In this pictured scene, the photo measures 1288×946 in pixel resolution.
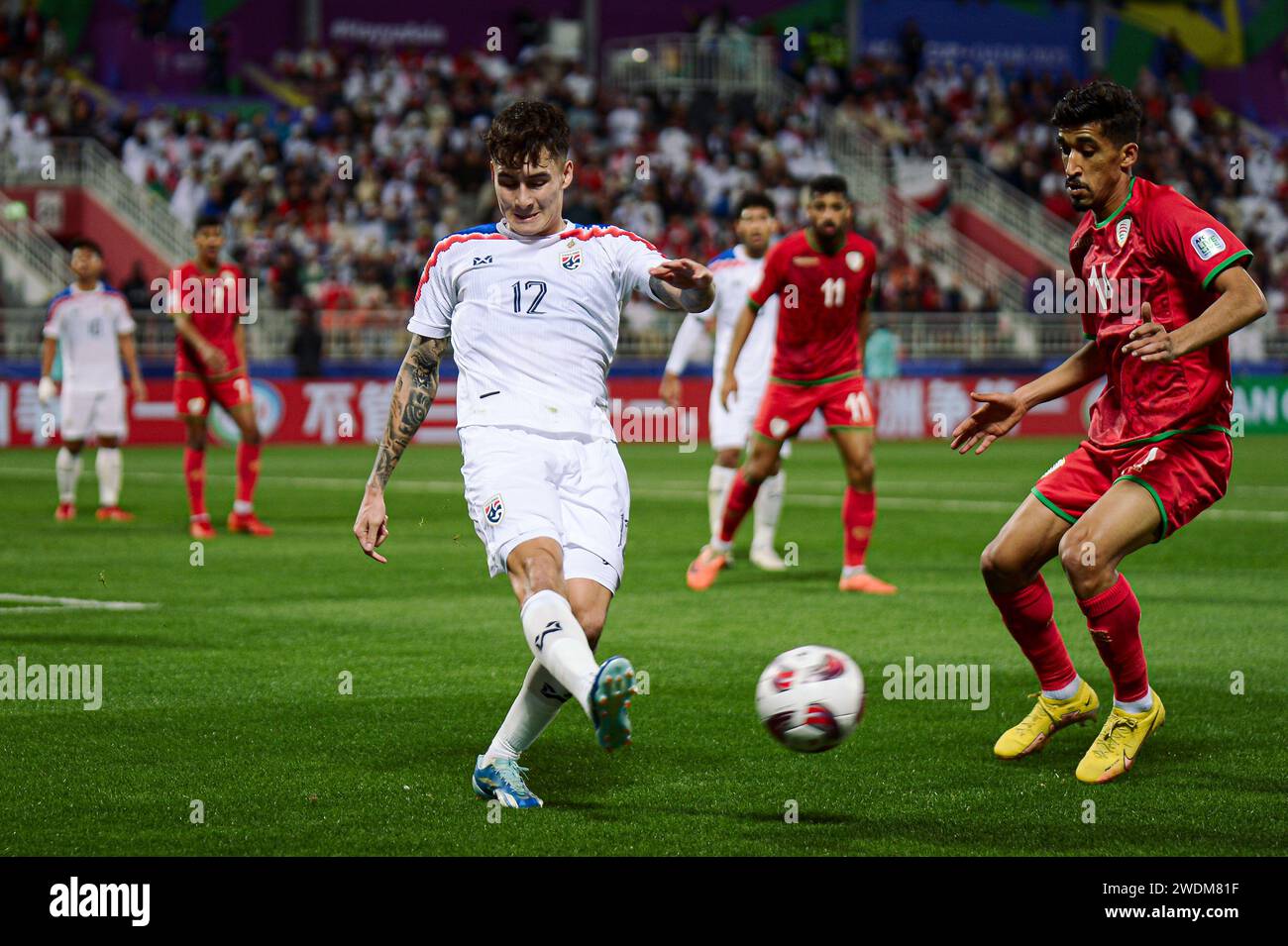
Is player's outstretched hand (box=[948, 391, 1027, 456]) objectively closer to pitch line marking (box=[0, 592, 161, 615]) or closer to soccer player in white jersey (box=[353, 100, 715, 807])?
soccer player in white jersey (box=[353, 100, 715, 807])

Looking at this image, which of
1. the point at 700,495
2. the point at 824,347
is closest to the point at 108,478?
the point at 700,495

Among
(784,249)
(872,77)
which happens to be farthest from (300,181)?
(784,249)

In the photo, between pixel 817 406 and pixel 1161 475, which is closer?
pixel 1161 475

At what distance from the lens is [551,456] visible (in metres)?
5.58

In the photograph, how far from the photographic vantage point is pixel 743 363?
13.8 m

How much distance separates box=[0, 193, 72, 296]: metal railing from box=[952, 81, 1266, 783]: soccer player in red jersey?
24.5 metres

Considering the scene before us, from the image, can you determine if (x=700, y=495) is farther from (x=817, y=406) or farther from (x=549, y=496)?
(x=549, y=496)

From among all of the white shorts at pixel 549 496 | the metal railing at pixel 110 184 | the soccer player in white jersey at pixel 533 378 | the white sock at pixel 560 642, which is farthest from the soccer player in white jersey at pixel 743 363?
the metal railing at pixel 110 184

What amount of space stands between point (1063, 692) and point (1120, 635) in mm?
497

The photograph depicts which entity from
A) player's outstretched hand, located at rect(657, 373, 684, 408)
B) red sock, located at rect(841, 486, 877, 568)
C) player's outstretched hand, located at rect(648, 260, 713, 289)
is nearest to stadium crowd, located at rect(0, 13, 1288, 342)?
player's outstretched hand, located at rect(657, 373, 684, 408)

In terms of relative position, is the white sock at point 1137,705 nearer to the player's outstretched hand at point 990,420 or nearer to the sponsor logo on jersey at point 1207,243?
the player's outstretched hand at point 990,420

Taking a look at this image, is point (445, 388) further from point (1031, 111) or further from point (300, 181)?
point (1031, 111)

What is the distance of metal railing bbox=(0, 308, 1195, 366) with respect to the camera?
26.4 meters

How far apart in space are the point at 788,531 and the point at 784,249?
404cm
